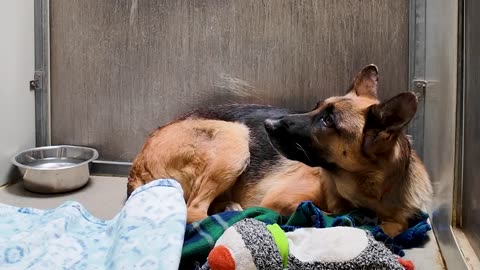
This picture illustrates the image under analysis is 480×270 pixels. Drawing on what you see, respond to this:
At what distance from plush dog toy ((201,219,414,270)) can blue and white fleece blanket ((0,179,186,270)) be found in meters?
0.19

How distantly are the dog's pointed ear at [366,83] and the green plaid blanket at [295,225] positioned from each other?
46cm

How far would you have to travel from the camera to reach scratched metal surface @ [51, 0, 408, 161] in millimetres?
2729

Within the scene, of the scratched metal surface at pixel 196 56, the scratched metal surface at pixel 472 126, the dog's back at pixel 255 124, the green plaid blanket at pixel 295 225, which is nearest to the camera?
the scratched metal surface at pixel 472 126

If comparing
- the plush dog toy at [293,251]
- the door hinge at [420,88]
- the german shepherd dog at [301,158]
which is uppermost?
the door hinge at [420,88]

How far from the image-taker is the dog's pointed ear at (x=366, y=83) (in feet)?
7.16

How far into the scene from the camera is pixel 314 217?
6.41 feet

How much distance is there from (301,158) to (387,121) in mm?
352

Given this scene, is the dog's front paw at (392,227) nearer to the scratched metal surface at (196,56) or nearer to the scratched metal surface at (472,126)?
the scratched metal surface at (472,126)

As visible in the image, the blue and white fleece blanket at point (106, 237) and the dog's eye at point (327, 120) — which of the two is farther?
the dog's eye at point (327, 120)

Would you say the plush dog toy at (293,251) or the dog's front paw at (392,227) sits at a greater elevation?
the plush dog toy at (293,251)

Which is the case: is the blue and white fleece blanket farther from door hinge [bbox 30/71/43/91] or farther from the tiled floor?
door hinge [bbox 30/71/43/91]

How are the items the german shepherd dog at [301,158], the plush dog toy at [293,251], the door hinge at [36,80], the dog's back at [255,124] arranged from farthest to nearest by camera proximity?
the door hinge at [36,80]
the dog's back at [255,124]
the german shepherd dog at [301,158]
the plush dog toy at [293,251]

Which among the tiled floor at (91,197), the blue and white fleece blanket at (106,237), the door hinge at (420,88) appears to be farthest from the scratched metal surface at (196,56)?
the blue and white fleece blanket at (106,237)

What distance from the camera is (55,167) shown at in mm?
2906
